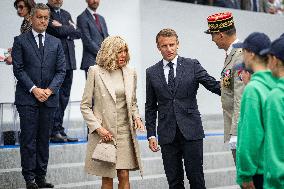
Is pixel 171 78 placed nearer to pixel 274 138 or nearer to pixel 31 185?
pixel 31 185

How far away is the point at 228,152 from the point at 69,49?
101 inches

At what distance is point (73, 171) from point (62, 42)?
181 cm

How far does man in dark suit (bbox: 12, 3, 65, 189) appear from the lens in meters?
6.74

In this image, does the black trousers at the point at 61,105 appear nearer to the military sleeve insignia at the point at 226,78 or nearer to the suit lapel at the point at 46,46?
the suit lapel at the point at 46,46

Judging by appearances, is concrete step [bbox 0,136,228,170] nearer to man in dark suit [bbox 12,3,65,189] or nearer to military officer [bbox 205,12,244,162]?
man in dark suit [bbox 12,3,65,189]

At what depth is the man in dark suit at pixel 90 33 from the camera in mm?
8727

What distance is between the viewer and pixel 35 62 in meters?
6.91

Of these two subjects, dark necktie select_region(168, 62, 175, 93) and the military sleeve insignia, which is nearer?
the military sleeve insignia

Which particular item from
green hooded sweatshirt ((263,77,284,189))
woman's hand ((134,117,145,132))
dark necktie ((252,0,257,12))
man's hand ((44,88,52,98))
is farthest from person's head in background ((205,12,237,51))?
dark necktie ((252,0,257,12))

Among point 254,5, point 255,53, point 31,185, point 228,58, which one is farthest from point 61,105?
point 254,5

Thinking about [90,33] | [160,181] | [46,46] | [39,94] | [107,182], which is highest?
Answer: [90,33]

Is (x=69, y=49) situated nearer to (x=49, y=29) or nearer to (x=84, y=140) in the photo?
(x=49, y=29)

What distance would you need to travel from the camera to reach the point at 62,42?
8.47 meters

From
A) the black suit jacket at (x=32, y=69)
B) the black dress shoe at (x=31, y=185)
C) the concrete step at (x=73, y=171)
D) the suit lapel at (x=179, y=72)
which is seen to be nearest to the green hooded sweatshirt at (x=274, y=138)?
the suit lapel at (x=179, y=72)
